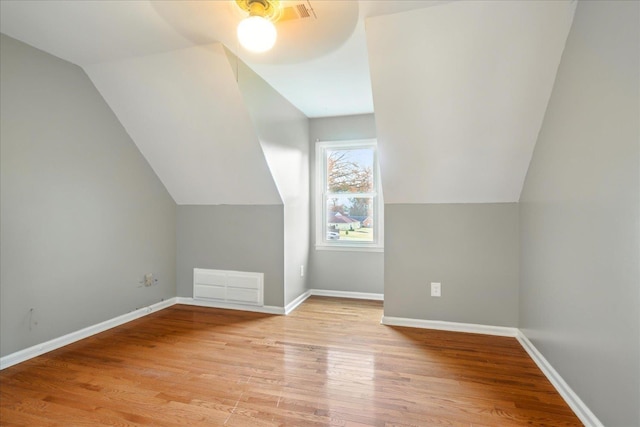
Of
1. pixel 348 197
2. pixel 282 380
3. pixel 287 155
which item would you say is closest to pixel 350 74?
pixel 287 155

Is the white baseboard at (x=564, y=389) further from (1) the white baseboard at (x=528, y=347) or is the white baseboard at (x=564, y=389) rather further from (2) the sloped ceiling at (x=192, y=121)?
(2) the sloped ceiling at (x=192, y=121)

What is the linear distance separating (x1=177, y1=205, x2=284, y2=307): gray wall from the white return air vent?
0.20 ft

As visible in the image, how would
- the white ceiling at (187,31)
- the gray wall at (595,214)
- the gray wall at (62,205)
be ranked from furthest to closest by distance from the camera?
the gray wall at (62,205) → the white ceiling at (187,31) → the gray wall at (595,214)

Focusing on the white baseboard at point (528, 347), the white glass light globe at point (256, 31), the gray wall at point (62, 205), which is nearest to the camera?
the white glass light globe at point (256, 31)

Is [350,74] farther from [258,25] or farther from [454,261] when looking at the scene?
[454,261]

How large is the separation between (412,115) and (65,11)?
241 centimetres

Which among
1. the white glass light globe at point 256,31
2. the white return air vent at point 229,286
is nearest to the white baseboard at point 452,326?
the white return air vent at point 229,286

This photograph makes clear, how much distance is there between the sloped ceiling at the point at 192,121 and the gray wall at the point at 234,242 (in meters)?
0.17

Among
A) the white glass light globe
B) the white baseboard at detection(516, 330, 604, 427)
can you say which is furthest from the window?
the white glass light globe

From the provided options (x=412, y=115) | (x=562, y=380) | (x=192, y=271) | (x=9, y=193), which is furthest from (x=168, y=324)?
(x=562, y=380)

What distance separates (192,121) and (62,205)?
4.21 ft

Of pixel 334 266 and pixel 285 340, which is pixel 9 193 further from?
pixel 334 266

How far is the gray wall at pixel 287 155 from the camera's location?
2828 mm

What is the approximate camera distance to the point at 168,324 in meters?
3.15
